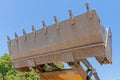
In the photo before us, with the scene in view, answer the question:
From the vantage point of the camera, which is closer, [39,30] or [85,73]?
[85,73]

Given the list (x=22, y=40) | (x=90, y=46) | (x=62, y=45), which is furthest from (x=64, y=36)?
(x=22, y=40)

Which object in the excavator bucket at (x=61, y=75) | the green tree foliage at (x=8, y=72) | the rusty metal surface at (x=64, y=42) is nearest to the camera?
the rusty metal surface at (x=64, y=42)

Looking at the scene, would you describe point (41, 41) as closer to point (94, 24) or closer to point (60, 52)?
point (60, 52)

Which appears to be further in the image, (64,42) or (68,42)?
(64,42)

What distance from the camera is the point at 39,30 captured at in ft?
27.9

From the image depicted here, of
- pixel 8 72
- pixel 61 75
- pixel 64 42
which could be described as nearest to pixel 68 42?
pixel 64 42

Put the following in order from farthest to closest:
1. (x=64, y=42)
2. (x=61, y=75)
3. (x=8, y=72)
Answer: (x=8, y=72), (x=61, y=75), (x=64, y=42)

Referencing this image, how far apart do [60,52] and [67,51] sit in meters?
0.30

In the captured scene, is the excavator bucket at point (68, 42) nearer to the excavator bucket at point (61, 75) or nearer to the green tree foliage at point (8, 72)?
the excavator bucket at point (61, 75)

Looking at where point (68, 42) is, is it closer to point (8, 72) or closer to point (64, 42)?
point (64, 42)

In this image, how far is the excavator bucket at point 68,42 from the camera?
22.1 ft

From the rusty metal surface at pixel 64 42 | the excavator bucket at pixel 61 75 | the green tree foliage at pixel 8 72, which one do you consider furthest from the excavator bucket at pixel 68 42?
the green tree foliage at pixel 8 72

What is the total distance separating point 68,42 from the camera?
7.33 metres

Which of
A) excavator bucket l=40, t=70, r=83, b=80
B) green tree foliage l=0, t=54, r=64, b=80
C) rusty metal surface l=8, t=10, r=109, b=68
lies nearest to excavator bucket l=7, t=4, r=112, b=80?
rusty metal surface l=8, t=10, r=109, b=68
